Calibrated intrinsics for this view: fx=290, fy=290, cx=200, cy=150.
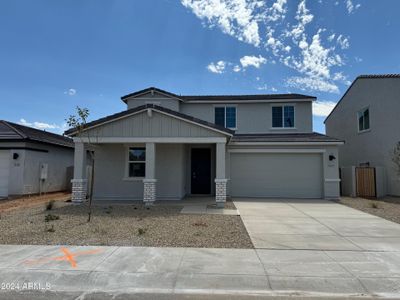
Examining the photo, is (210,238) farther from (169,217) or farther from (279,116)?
(279,116)

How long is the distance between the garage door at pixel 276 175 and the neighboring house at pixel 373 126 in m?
3.16

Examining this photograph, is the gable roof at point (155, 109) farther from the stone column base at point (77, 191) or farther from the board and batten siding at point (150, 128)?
the stone column base at point (77, 191)

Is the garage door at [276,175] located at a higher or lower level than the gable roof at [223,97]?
lower

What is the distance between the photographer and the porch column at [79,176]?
39.8ft

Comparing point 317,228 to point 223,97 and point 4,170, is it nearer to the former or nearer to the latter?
point 223,97

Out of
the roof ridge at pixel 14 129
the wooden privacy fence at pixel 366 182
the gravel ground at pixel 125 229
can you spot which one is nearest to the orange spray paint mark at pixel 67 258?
the gravel ground at pixel 125 229

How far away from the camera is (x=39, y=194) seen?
16266mm

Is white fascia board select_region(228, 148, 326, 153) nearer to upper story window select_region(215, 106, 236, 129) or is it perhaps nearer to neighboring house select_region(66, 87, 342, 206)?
neighboring house select_region(66, 87, 342, 206)

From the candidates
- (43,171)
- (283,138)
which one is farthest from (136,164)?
(283,138)

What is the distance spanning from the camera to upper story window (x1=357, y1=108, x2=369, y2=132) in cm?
1870

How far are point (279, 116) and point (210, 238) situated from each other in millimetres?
12109

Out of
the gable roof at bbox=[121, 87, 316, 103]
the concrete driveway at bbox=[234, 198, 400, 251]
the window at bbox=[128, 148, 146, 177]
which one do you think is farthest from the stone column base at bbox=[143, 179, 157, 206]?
the gable roof at bbox=[121, 87, 316, 103]

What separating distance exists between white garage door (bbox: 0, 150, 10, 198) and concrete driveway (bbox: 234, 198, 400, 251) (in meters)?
12.1

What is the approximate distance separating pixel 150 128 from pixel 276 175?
7173 millimetres
